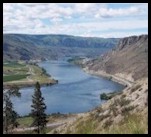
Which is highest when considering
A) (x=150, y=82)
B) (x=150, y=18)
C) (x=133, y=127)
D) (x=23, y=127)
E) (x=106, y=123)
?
(x=150, y=18)

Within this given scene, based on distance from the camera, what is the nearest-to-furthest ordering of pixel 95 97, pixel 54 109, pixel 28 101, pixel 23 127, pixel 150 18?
1. pixel 150 18
2. pixel 23 127
3. pixel 54 109
4. pixel 28 101
5. pixel 95 97

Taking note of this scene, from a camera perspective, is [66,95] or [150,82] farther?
[66,95]

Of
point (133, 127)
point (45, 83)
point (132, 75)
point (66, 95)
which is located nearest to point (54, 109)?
point (66, 95)

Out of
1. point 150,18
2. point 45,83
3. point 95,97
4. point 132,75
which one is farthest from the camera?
point 132,75

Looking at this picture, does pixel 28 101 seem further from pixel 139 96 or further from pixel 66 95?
pixel 139 96

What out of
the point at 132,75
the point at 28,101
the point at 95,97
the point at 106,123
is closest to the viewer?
the point at 106,123

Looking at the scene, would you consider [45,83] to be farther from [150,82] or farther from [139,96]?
[150,82]

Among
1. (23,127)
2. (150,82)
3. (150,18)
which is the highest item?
(150,18)

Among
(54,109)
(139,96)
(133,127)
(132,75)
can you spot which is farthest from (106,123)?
(132,75)

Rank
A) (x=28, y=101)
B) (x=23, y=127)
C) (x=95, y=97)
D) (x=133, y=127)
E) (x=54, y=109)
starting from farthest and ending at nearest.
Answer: (x=95, y=97)
(x=28, y=101)
(x=54, y=109)
(x=23, y=127)
(x=133, y=127)

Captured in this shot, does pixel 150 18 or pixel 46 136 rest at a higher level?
pixel 150 18
